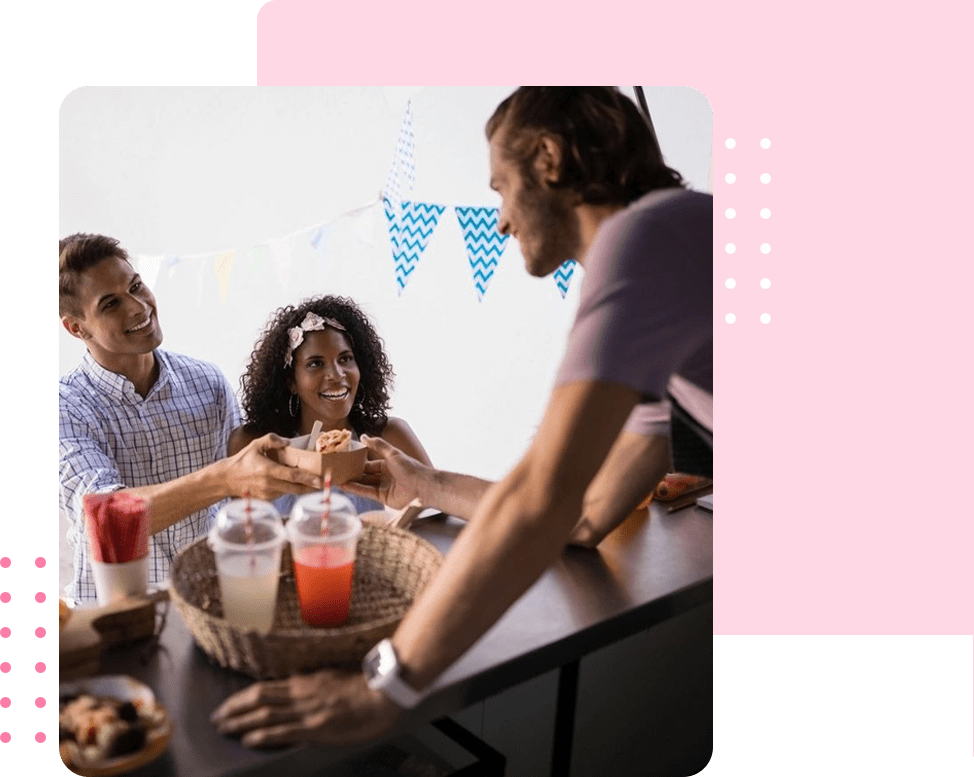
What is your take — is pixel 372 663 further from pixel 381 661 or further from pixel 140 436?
pixel 140 436

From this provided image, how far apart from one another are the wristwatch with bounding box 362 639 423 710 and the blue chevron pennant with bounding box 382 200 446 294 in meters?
0.69

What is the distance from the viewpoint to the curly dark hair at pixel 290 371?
1.89 m

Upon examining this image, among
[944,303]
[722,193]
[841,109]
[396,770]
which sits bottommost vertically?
[396,770]

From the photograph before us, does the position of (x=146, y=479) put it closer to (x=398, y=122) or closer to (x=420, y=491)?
(x=420, y=491)

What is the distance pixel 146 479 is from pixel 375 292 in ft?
1.70

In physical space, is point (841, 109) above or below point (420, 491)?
above

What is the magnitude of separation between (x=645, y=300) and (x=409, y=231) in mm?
553

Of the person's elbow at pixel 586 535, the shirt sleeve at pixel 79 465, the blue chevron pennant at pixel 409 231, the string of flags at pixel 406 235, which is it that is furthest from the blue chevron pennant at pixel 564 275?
the shirt sleeve at pixel 79 465

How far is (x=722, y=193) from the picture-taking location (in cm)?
201

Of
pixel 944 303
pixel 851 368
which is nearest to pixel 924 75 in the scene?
pixel 944 303

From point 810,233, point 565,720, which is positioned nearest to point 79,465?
point 565,720

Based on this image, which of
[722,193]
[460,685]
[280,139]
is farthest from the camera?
[722,193]

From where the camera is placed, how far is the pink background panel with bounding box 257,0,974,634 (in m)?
1.95

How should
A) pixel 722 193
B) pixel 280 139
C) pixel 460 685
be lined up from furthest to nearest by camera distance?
1. pixel 722 193
2. pixel 280 139
3. pixel 460 685
